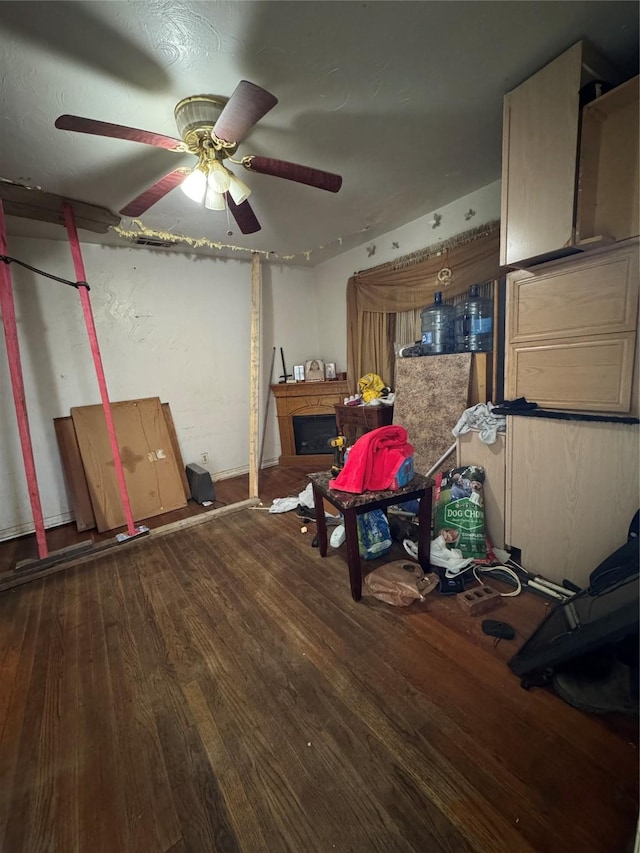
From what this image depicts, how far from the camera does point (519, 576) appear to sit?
1.88 metres

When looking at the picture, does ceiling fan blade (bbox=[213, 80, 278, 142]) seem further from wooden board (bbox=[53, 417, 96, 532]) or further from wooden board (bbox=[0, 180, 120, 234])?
wooden board (bbox=[53, 417, 96, 532])

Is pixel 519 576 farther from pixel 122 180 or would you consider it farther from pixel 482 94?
pixel 122 180

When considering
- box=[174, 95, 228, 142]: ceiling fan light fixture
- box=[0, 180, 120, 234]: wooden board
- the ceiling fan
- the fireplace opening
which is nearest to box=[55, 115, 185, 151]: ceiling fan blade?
the ceiling fan

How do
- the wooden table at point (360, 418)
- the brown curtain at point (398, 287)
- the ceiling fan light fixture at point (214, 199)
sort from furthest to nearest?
the wooden table at point (360, 418)
the brown curtain at point (398, 287)
the ceiling fan light fixture at point (214, 199)

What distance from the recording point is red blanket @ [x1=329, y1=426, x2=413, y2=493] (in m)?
1.76

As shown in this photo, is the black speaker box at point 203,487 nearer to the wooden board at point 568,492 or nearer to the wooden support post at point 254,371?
the wooden support post at point 254,371

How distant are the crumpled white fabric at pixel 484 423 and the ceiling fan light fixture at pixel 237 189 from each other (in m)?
1.88

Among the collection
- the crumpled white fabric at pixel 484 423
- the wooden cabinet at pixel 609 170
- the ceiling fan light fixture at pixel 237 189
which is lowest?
the crumpled white fabric at pixel 484 423

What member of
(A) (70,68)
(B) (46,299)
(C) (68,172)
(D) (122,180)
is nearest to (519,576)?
(A) (70,68)

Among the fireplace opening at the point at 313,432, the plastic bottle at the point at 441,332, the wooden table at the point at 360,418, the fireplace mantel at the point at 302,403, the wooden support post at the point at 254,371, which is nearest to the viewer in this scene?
the plastic bottle at the point at 441,332

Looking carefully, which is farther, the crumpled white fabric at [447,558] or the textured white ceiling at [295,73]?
the crumpled white fabric at [447,558]

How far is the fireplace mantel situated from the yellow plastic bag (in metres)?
0.39

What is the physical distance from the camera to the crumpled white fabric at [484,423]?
6.56 ft

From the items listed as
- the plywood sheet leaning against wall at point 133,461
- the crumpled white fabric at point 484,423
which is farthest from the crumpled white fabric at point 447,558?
the plywood sheet leaning against wall at point 133,461
